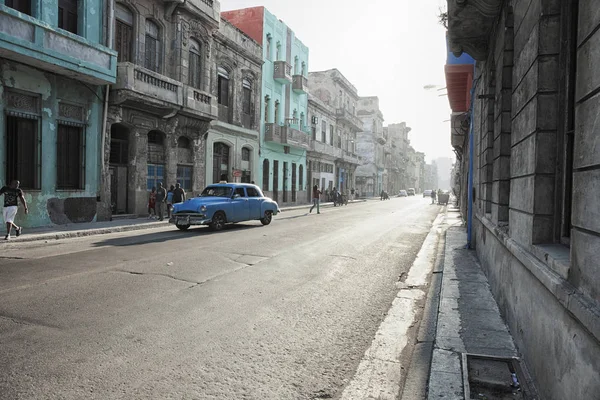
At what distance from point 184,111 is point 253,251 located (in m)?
12.7

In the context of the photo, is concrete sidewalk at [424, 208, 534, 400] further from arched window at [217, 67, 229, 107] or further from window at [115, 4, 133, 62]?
arched window at [217, 67, 229, 107]

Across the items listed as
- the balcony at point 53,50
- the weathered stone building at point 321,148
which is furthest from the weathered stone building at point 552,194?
the weathered stone building at point 321,148

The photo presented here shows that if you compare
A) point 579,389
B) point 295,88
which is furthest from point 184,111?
point 579,389

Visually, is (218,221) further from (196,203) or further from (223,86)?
(223,86)

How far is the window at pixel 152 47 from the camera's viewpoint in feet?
62.5

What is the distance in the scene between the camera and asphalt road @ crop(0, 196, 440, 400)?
3184 mm

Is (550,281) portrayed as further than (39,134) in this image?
No

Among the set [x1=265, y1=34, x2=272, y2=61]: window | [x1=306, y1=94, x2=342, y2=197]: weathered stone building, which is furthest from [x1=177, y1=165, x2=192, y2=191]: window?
[x1=306, y1=94, x2=342, y2=197]: weathered stone building

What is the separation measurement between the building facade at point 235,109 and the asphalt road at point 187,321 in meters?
16.0

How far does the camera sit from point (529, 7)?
4035mm

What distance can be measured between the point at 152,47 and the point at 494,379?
66.7 ft

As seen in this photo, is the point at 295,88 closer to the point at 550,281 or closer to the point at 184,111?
the point at 184,111

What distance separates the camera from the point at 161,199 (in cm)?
1720

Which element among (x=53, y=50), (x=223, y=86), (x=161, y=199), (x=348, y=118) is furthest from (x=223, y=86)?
(x=348, y=118)
